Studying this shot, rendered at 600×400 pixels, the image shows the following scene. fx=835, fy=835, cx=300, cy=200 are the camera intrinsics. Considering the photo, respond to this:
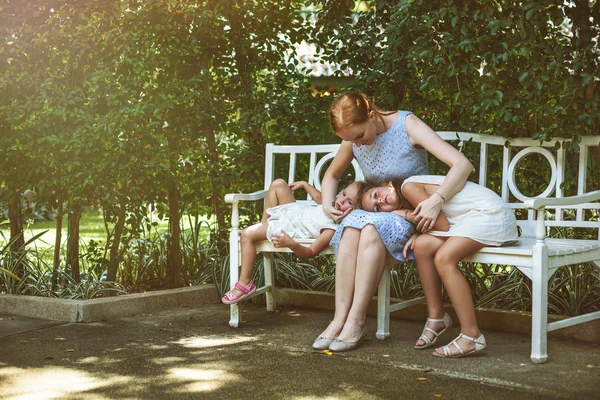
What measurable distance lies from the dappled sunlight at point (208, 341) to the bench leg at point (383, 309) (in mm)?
656

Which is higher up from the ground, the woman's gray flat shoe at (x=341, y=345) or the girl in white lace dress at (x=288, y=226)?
the girl in white lace dress at (x=288, y=226)

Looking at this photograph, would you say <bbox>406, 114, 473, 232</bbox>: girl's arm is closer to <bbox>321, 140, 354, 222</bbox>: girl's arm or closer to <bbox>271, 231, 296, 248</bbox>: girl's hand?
<bbox>321, 140, 354, 222</bbox>: girl's arm

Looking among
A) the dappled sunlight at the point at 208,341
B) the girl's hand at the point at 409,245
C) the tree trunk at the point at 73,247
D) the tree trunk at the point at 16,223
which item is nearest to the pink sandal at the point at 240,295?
the dappled sunlight at the point at 208,341

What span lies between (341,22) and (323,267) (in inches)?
65.2

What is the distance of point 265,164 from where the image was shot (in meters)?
5.44

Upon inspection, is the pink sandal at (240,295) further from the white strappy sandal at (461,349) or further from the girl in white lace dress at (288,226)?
the white strappy sandal at (461,349)

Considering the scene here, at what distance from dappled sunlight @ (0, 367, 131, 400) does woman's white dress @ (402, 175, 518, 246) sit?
65.7 inches

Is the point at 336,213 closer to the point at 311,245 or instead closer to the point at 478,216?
the point at 311,245

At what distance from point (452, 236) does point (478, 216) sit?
161 millimetres

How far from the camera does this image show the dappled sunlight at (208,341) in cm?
423

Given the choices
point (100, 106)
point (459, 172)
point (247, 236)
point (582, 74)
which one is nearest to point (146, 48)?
point (100, 106)

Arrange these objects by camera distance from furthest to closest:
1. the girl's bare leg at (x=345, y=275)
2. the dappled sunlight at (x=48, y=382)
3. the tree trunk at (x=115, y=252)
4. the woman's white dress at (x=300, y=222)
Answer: the tree trunk at (x=115, y=252) → the woman's white dress at (x=300, y=222) → the girl's bare leg at (x=345, y=275) → the dappled sunlight at (x=48, y=382)

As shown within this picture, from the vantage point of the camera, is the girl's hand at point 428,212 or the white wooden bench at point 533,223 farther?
the girl's hand at point 428,212

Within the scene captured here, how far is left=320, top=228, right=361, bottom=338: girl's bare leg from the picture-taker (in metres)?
4.05
